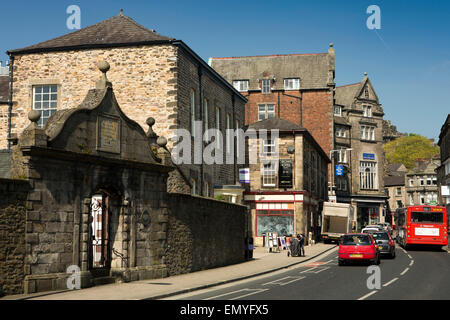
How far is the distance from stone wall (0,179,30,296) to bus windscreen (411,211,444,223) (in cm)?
2975

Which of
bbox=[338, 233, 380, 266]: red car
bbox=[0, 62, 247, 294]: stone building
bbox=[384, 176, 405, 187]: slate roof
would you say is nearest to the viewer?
bbox=[0, 62, 247, 294]: stone building

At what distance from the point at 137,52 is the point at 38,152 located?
553 inches

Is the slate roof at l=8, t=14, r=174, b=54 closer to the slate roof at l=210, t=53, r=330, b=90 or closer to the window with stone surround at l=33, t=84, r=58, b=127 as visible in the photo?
the window with stone surround at l=33, t=84, r=58, b=127

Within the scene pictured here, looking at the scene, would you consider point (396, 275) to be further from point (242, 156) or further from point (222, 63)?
point (222, 63)

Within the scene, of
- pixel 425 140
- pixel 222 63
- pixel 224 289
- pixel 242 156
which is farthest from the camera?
pixel 425 140

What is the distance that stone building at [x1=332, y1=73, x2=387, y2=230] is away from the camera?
267ft

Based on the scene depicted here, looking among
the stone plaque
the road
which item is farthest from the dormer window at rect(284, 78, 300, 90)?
the stone plaque

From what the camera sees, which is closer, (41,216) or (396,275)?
(41,216)

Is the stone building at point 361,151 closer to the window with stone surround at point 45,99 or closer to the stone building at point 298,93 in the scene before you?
the stone building at point 298,93

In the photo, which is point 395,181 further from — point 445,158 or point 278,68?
point 278,68

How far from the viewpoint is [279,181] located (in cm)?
4934

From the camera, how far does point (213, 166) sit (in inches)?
1423

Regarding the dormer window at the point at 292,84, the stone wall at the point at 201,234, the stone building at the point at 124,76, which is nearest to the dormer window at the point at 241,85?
the dormer window at the point at 292,84
